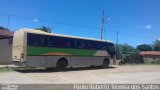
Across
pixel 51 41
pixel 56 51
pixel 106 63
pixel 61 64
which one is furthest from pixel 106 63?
pixel 51 41

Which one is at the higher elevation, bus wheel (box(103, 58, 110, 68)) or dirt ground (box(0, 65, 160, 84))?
bus wheel (box(103, 58, 110, 68))

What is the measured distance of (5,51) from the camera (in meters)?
30.8

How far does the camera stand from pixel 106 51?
30656 millimetres

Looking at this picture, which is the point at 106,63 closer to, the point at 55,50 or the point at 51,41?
the point at 55,50

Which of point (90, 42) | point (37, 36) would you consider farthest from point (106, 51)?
point (37, 36)

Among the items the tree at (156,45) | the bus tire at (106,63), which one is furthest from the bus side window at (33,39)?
the tree at (156,45)

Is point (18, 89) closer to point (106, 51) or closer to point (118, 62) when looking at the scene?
point (106, 51)

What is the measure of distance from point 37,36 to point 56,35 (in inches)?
83.3

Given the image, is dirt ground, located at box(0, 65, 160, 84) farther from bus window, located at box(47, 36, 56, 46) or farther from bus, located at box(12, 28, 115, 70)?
bus window, located at box(47, 36, 56, 46)

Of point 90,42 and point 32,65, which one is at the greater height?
A: point 90,42

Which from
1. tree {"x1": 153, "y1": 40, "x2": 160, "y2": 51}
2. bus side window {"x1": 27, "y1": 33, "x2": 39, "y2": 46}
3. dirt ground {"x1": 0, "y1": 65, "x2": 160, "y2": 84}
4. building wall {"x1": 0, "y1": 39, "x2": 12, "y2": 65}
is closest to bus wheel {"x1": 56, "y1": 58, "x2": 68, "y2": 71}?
dirt ground {"x1": 0, "y1": 65, "x2": 160, "y2": 84}

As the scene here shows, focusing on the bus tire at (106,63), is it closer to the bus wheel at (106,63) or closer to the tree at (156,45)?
the bus wheel at (106,63)

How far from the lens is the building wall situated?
30.4 metres

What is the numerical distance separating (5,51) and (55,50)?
333 inches
